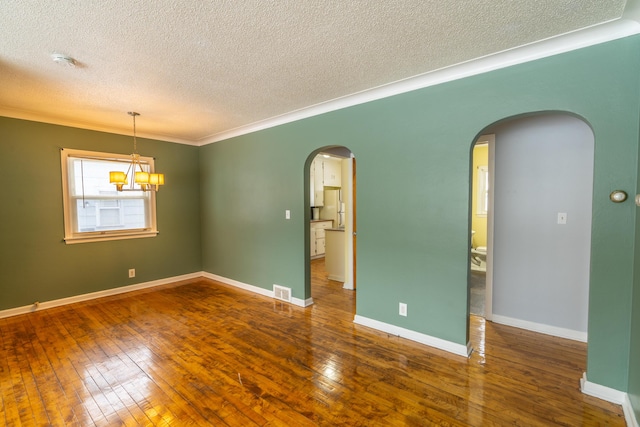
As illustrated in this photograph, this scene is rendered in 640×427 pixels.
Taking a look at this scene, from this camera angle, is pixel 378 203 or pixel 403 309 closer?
pixel 403 309

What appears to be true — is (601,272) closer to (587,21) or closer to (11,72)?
(587,21)

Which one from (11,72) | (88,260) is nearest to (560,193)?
(11,72)

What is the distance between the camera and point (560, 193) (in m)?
2.94

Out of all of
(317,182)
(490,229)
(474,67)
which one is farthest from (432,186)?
(317,182)

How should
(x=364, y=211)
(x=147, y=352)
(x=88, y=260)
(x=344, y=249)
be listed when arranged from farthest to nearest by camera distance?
(x=344, y=249) < (x=88, y=260) < (x=364, y=211) < (x=147, y=352)

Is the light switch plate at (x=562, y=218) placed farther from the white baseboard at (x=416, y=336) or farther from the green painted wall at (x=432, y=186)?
the white baseboard at (x=416, y=336)

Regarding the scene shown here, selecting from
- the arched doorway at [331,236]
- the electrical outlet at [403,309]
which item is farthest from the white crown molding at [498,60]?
the electrical outlet at [403,309]

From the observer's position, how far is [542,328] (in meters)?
3.05

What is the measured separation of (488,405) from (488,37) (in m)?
2.52

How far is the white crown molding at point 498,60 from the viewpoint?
191cm

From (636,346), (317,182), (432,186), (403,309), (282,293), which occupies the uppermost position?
(317,182)

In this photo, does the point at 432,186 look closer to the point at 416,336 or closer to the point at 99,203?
the point at 416,336

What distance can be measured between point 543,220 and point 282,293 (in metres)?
3.21

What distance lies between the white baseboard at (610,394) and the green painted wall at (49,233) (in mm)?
5429
